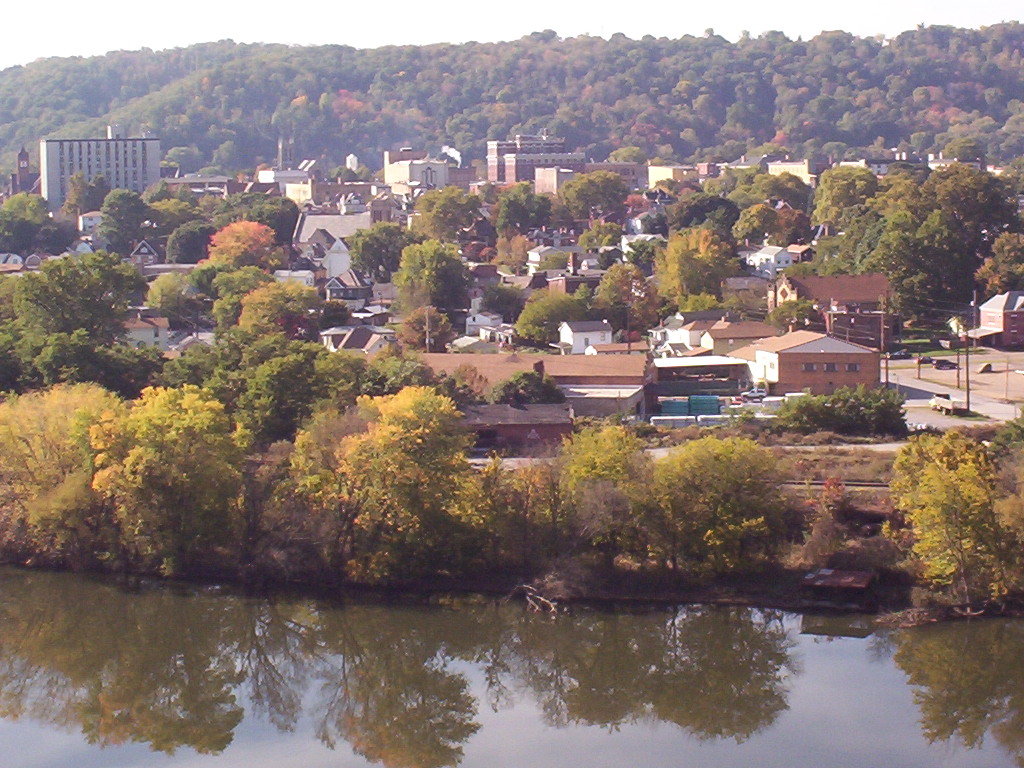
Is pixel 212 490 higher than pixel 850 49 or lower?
lower

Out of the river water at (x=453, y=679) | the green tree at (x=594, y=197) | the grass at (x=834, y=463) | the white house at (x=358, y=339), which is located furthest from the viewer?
the green tree at (x=594, y=197)

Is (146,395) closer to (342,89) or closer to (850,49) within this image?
(342,89)

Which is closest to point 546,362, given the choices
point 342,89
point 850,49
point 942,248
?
point 942,248

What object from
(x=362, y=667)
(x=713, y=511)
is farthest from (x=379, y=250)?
(x=362, y=667)

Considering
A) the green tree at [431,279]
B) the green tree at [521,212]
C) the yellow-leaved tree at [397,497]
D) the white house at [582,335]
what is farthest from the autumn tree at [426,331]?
the green tree at [521,212]

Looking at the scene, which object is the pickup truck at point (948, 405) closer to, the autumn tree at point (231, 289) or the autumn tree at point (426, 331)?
the autumn tree at point (426, 331)

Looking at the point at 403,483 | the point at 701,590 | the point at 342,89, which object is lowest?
the point at 701,590

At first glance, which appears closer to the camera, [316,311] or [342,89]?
[316,311]

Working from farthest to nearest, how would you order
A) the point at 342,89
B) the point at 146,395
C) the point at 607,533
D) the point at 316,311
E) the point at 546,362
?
the point at 342,89 < the point at 316,311 < the point at 546,362 < the point at 146,395 < the point at 607,533
